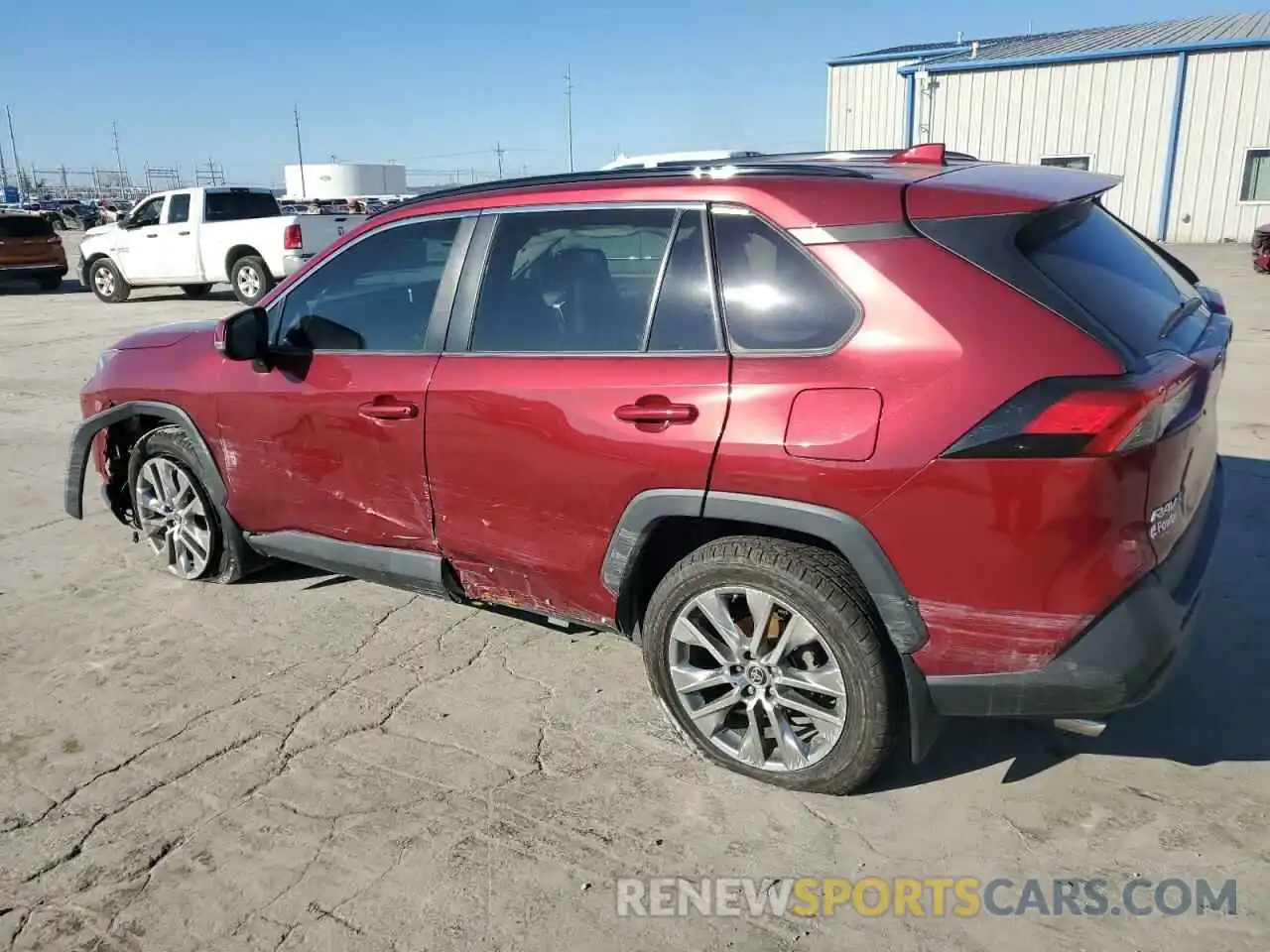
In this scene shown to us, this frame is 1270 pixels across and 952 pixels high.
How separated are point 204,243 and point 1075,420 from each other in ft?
54.9

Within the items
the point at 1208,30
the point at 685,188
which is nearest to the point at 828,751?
the point at 685,188

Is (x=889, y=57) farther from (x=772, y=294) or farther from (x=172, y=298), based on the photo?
(x=772, y=294)

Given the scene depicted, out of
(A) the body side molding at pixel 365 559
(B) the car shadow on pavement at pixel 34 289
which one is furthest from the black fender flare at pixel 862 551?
(B) the car shadow on pavement at pixel 34 289

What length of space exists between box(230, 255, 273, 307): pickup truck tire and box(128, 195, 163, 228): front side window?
2.49m

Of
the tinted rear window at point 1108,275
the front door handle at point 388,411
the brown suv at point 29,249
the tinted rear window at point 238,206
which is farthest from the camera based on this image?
the brown suv at point 29,249

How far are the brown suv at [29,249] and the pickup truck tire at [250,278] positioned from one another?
6.94 metres

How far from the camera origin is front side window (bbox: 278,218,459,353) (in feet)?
12.1

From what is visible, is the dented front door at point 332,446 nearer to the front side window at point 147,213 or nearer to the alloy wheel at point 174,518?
the alloy wheel at point 174,518

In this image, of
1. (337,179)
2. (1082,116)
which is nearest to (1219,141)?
(1082,116)

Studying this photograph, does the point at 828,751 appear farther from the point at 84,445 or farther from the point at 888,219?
the point at 84,445

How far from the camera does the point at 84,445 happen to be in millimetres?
4809

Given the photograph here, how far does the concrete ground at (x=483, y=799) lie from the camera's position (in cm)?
251

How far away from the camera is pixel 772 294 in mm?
2855

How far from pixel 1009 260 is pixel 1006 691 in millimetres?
1122
